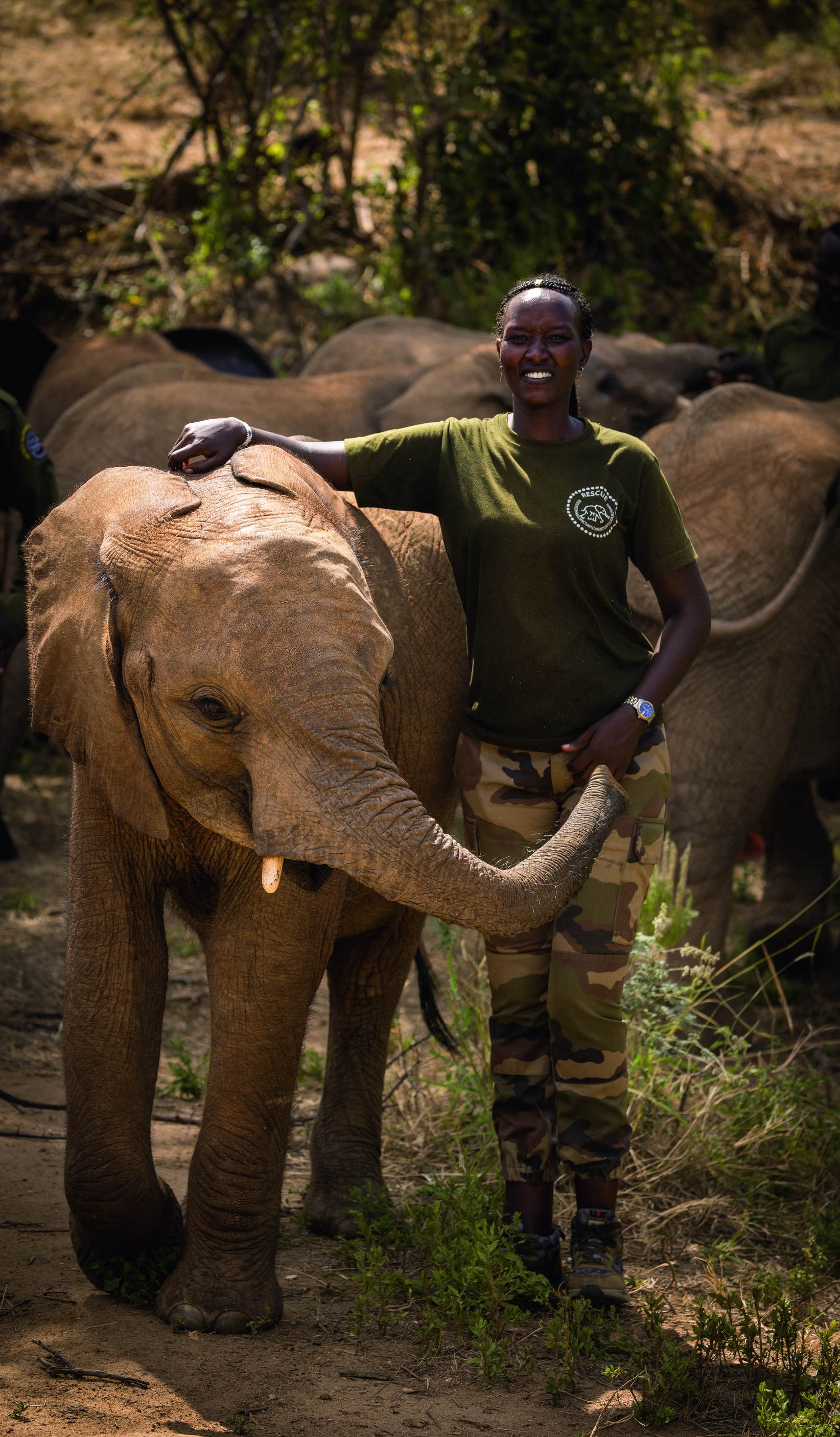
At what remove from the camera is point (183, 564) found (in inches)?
112

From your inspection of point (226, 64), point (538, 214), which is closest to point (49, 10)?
point (226, 64)

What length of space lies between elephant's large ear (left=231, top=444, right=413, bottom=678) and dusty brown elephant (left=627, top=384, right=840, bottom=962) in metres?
1.92

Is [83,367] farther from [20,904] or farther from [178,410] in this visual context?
[20,904]

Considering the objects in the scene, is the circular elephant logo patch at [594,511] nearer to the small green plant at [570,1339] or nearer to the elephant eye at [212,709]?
the elephant eye at [212,709]

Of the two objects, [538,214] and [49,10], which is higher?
[49,10]

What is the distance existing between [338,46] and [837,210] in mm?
3801

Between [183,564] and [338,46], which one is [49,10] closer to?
[338,46]

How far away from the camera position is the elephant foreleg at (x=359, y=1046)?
13.4 ft

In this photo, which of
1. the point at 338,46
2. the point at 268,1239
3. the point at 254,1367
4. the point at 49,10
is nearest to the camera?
the point at 254,1367

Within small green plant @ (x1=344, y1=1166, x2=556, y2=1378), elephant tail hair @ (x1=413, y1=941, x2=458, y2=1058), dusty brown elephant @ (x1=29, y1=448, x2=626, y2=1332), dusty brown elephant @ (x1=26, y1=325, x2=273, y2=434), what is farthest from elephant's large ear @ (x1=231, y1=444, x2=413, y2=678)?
dusty brown elephant @ (x1=26, y1=325, x2=273, y2=434)

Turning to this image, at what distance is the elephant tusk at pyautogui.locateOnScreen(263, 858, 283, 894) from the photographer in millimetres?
2756

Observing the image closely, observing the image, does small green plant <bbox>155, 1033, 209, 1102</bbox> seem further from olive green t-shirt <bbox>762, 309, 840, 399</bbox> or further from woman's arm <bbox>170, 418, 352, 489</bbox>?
olive green t-shirt <bbox>762, 309, 840, 399</bbox>

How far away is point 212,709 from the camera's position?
2826mm

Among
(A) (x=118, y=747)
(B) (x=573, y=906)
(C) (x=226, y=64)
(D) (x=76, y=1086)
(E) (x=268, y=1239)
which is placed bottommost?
(E) (x=268, y=1239)
